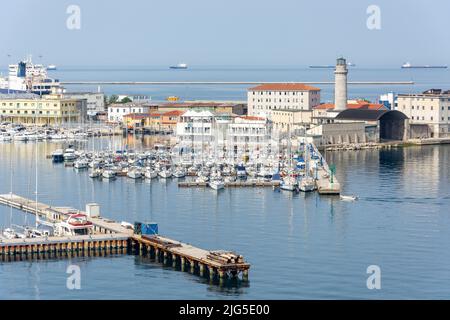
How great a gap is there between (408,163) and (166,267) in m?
17.8

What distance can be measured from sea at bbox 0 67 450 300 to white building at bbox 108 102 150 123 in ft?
54.0

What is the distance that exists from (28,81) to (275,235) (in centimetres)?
3804

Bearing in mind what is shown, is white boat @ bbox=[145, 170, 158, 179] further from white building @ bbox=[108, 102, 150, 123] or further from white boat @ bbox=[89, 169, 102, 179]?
white building @ bbox=[108, 102, 150, 123]

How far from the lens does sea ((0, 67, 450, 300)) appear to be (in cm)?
1931

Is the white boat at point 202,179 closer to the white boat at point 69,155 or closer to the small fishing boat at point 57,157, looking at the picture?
the white boat at point 69,155

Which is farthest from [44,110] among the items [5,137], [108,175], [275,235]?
[275,235]

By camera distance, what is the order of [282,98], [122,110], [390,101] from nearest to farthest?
[282,98]
[390,101]
[122,110]

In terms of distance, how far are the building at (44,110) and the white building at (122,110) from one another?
1231 millimetres

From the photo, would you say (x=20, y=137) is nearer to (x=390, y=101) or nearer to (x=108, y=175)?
(x=108, y=175)

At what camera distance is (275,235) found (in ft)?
77.7

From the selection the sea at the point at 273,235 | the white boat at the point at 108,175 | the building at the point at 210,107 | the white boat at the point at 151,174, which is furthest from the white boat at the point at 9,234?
the building at the point at 210,107

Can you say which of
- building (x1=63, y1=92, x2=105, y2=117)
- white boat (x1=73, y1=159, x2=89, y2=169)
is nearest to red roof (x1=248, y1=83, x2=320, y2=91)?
building (x1=63, y1=92, x2=105, y2=117)
